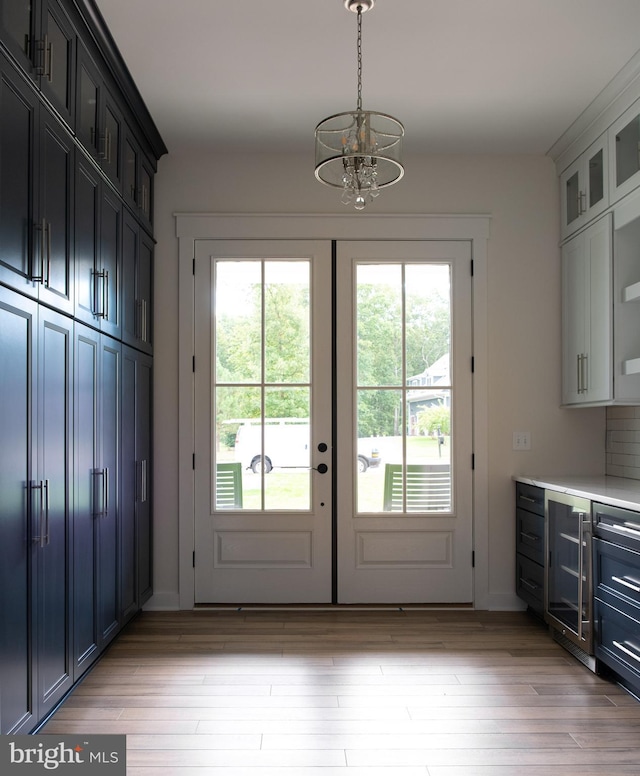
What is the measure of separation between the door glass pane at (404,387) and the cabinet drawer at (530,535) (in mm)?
456

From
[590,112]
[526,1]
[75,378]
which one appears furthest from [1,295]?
[590,112]

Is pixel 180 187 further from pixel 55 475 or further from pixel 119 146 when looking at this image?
pixel 55 475

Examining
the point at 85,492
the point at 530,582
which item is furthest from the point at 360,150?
the point at 530,582

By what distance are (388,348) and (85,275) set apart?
2.05 metres

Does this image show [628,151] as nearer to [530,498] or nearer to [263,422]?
[530,498]

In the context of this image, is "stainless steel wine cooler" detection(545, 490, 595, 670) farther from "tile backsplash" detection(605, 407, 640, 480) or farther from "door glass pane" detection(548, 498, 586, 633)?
"tile backsplash" detection(605, 407, 640, 480)

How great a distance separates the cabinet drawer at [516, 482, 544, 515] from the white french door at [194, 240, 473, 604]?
31 centimetres

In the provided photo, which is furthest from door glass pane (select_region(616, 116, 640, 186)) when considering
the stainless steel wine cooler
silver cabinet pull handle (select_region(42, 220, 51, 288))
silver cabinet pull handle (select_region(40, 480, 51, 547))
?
silver cabinet pull handle (select_region(40, 480, 51, 547))

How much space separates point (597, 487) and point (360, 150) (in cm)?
214

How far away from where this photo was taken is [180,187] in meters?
4.43

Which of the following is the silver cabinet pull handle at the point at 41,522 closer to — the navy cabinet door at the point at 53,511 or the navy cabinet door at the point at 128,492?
the navy cabinet door at the point at 53,511

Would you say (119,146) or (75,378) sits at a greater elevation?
(119,146)

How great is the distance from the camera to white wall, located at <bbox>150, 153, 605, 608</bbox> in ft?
14.4

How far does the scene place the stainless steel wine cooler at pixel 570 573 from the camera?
10.8 feet
